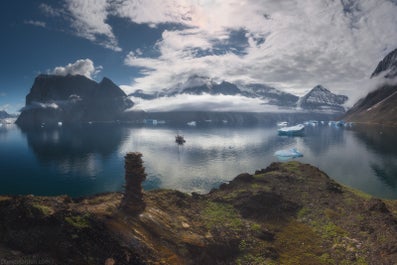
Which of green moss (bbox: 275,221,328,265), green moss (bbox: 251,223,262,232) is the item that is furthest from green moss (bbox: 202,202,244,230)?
green moss (bbox: 275,221,328,265)

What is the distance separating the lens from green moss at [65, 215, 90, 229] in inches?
956

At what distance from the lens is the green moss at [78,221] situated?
79.7 ft

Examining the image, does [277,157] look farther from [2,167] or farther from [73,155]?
[2,167]

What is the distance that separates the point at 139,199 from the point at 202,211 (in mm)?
12640

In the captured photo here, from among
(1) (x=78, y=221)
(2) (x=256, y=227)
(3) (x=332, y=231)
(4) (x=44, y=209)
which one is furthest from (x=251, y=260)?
(4) (x=44, y=209)

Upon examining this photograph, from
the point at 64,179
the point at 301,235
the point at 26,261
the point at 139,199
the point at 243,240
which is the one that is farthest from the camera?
the point at 64,179

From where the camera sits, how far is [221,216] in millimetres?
40281

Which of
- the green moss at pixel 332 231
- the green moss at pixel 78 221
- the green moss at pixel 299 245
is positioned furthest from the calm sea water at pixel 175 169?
the green moss at pixel 332 231

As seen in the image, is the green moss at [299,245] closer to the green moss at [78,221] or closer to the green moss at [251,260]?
the green moss at [251,260]

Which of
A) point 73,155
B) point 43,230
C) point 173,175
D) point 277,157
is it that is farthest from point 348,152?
point 43,230

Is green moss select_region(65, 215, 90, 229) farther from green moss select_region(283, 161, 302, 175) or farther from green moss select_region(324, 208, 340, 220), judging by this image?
green moss select_region(283, 161, 302, 175)

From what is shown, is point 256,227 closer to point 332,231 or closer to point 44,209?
point 332,231

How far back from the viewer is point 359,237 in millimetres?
35281

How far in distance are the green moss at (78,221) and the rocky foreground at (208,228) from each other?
0.26 ft
